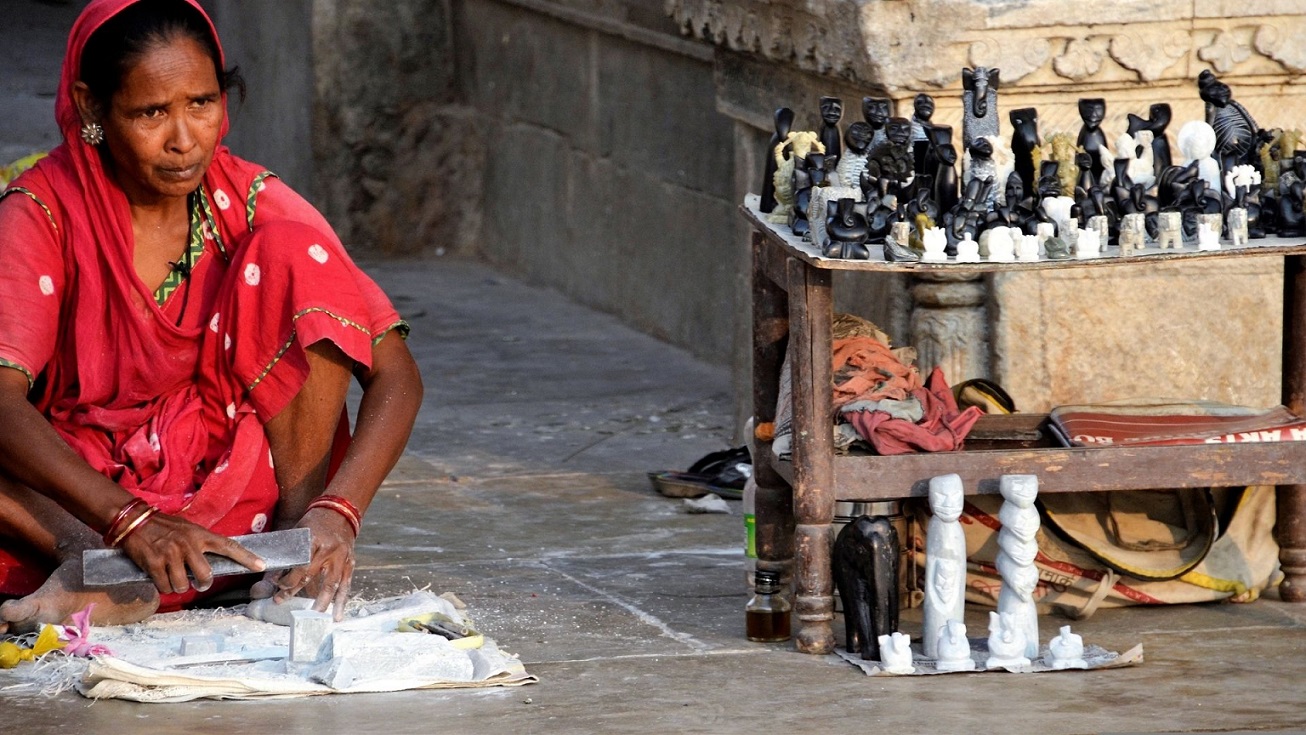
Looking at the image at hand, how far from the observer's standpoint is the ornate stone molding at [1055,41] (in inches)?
182

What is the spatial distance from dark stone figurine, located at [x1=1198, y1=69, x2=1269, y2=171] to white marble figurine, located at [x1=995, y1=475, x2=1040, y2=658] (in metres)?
0.85

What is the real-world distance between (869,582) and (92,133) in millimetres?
1677

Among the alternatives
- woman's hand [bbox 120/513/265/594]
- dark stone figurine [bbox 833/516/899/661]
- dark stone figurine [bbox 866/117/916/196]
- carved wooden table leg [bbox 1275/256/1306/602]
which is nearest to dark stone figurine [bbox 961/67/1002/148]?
dark stone figurine [bbox 866/117/916/196]

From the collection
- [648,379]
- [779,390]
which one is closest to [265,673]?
[779,390]

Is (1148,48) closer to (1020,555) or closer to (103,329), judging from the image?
(1020,555)

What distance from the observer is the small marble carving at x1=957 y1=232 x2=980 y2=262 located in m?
3.66

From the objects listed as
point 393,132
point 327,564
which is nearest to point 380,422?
point 327,564

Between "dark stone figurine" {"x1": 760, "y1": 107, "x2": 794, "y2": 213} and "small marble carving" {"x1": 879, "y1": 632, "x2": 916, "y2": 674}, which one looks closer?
"small marble carving" {"x1": 879, "y1": 632, "x2": 916, "y2": 674}

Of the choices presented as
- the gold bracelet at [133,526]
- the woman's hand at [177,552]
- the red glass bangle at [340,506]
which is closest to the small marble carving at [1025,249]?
the red glass bangle at [340,506]

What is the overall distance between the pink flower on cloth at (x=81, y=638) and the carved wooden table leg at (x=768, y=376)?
129 centimetres

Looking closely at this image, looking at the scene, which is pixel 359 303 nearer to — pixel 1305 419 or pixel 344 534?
pixel 344 534

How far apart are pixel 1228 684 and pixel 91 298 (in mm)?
2207

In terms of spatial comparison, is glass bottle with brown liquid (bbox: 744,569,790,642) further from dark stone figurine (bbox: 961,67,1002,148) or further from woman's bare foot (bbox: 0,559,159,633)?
woman's bare foot (bbox: 0,559,159,633)

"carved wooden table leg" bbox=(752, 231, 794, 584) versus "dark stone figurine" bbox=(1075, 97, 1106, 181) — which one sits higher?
"dark stone figurine" bbox=(1075, 97, 1106, 181)
